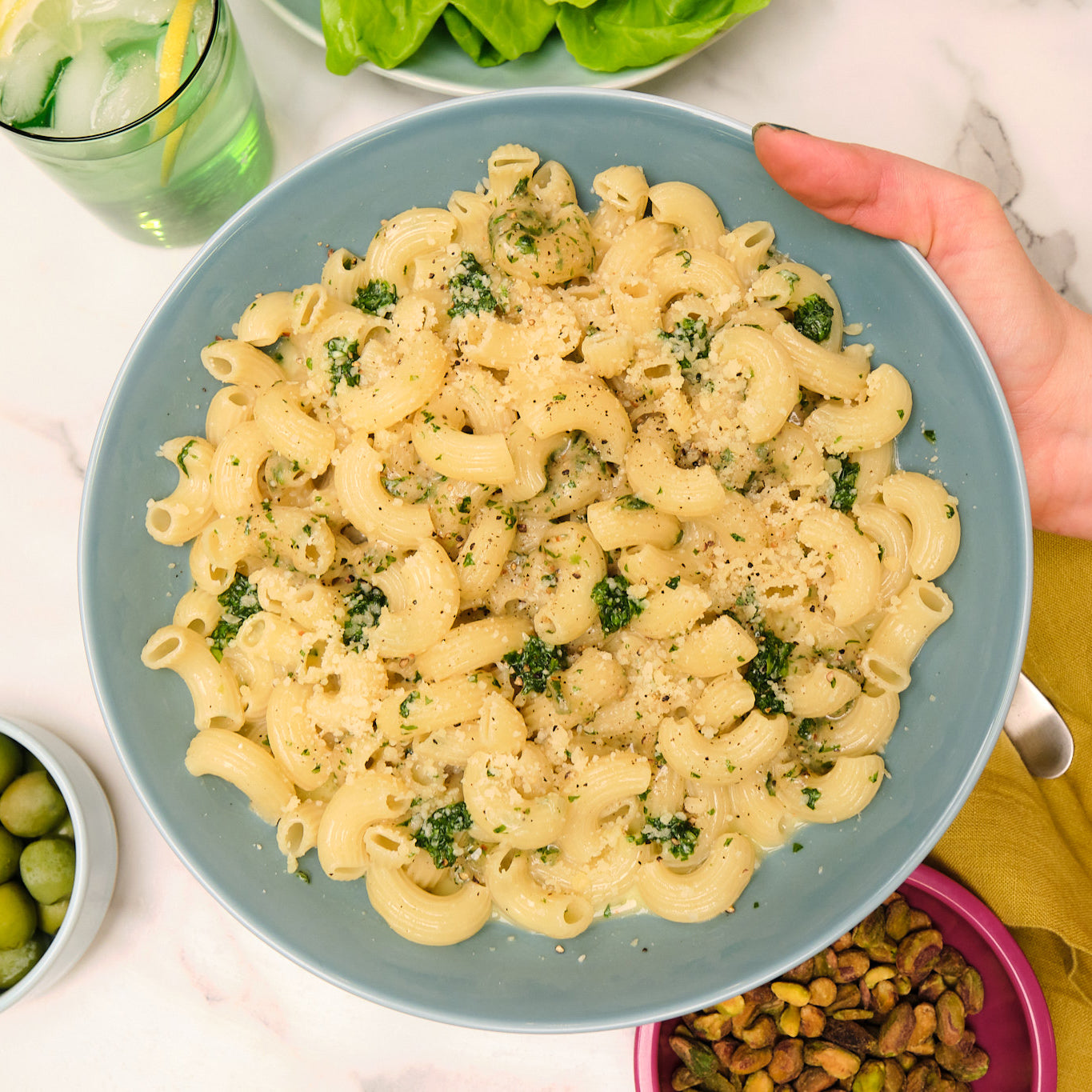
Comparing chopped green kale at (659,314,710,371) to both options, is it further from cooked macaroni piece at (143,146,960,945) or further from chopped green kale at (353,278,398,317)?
chopped green kale at (353,278,398,317)

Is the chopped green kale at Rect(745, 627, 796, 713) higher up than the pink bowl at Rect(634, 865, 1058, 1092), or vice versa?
the chopped green kale at Rect(745, 627, 796, 713)

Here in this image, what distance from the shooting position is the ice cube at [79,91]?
1.58 metres

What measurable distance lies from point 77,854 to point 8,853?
14 cm

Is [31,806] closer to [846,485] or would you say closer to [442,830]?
[442,830]

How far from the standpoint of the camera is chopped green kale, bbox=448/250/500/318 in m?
1.50

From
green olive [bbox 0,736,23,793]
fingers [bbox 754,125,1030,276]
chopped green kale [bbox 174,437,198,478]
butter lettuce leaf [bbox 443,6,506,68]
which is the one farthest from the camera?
green olive [bbox 0,736,23,793]

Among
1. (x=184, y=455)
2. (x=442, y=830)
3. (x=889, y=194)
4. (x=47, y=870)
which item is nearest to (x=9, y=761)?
(x=47, y=870)

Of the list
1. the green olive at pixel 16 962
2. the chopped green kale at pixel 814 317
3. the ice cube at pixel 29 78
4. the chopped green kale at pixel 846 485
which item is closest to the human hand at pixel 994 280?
the chopped green kale at pixel 814 317

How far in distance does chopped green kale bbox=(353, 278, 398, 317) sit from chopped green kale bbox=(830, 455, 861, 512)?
0.79 meters

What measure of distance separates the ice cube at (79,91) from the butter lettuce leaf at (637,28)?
806mm

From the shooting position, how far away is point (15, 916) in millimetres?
1721

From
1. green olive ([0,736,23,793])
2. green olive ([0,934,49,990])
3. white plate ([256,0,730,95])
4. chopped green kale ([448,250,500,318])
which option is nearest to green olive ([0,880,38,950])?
green olive ([0,934,49,990])

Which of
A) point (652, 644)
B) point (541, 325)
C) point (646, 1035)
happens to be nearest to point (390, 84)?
point (541, 325)

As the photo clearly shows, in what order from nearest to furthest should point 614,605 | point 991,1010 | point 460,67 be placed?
point 614,605 → point 460,67 → point 991,1010
